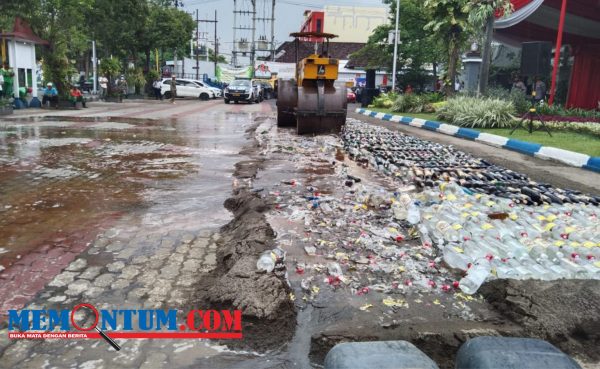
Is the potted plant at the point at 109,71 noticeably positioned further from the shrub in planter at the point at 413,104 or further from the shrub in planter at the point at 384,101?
the shrub in planter at the point at 413,104

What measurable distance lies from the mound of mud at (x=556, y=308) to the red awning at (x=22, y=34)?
2428cm

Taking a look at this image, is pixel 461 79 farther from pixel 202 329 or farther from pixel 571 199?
pixel 202 329

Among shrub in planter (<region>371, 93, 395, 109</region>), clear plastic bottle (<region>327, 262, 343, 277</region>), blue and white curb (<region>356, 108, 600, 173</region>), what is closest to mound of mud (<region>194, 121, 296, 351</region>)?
clear plastic bottle (<region>327, 262, 343, 277</region>)

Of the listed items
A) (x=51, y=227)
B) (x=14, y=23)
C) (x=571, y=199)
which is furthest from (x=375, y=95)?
(x=51, y=227)

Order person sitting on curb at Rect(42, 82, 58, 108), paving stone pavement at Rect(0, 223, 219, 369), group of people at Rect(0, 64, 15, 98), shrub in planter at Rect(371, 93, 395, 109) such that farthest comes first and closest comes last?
shrub in planter at Rect(371, 93, 395, 109)
person sitting on curb at Rect(42, 82, 58, 108)
group of people at Rect(0, 64, 15, 98)
paving stone pavement at Rect(0, 223, 219, 369)

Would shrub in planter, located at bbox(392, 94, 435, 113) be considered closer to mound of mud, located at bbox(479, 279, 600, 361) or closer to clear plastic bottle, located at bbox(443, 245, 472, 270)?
clear plastic bottle, located at bbox(443, 245, 472, 270)

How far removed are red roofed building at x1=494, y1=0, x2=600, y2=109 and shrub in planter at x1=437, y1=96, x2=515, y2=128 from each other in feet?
19.8

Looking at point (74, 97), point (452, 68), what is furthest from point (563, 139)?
point (74, 97)

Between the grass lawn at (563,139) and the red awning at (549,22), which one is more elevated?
the red awning at (549,22)

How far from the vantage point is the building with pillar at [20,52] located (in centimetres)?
2256

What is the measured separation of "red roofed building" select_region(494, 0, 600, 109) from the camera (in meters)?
20.4

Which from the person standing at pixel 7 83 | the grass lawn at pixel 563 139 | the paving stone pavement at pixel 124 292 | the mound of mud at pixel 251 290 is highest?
the person standing at pixel 7 83

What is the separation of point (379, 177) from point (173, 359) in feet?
17.5

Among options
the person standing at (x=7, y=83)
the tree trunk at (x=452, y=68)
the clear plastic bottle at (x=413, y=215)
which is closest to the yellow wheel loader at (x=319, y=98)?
the clear plastic bottle at (x=413, y=215)
